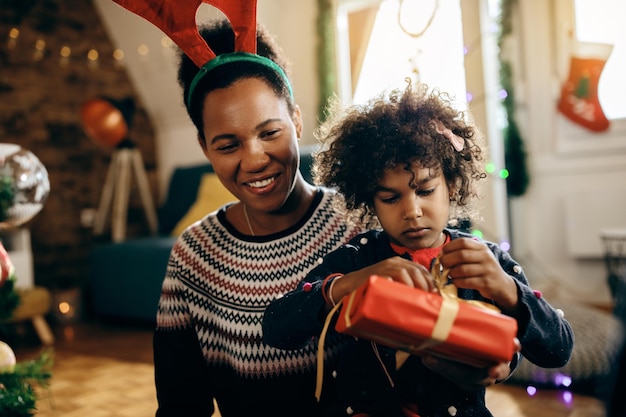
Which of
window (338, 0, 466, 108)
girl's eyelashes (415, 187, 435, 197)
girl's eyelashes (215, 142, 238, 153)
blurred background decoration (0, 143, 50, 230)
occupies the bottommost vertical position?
girl's eyelashes (415, 187, 435, 197)

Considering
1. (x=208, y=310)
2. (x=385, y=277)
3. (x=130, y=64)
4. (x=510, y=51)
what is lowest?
(x=208, y=310)

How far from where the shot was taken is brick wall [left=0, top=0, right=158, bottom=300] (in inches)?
150

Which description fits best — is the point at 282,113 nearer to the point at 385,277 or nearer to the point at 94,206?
the point at 385,277

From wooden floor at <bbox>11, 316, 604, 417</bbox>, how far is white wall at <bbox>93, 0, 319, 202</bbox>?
5.64ft

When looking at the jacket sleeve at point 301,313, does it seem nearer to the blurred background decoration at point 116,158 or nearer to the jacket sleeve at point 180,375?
the jacket sleeve at point 180,375

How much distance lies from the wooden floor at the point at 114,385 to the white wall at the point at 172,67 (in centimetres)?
172

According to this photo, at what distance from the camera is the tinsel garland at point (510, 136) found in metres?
3.26

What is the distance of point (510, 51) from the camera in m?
3.38

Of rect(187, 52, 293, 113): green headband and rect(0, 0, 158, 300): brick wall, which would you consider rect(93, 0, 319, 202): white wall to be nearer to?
rect(0, 0, 158, 300): brick wall

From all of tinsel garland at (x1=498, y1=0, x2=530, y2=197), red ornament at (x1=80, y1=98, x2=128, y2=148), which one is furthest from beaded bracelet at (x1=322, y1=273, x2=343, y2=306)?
red ornament at (x1=80, y1=98, x2=128, y2=148)

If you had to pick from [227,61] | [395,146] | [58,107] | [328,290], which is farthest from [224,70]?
[58,107]

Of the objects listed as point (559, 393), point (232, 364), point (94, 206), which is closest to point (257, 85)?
point (232, 364)

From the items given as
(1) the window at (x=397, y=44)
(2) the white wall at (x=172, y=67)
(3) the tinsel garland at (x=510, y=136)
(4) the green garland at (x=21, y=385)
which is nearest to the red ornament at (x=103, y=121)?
(2) the white wall at (x=172, y=67)

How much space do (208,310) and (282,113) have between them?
0.44 m
